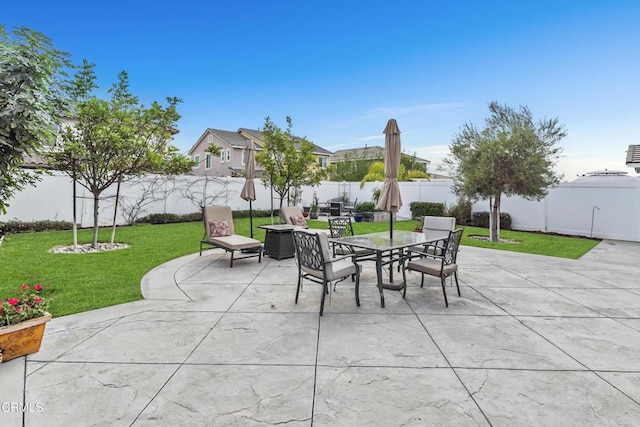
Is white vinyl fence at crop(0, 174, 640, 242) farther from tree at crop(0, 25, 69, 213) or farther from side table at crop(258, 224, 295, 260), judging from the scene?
tree at crop(0, 25, 69, 213)

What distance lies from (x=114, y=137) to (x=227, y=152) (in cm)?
1971

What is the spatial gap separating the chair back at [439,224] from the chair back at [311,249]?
284cm

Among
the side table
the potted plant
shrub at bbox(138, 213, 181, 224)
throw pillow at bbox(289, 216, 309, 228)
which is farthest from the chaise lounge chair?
shrub at bbox(138, 213, 181, 224)

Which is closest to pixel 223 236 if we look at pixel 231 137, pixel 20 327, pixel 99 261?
pixel 99 261

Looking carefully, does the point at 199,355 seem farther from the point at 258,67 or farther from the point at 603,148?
the point at 603,148

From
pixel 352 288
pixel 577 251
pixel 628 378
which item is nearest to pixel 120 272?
pixel 352 288

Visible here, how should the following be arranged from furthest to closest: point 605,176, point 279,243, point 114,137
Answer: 1. point 605,176
2. point 114,137
3. point 279,243

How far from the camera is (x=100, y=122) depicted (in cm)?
729

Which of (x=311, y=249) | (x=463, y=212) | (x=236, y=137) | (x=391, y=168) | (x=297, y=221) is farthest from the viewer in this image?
(x=236, y=137)

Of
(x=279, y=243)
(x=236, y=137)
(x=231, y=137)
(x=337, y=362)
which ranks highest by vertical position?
(x=236, y=137)

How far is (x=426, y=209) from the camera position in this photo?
1577cm

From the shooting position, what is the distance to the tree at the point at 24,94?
87.7 inches

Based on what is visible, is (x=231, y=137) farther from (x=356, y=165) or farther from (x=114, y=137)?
(x=114, y=137)

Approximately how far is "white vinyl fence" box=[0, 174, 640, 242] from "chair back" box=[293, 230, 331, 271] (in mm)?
10613
